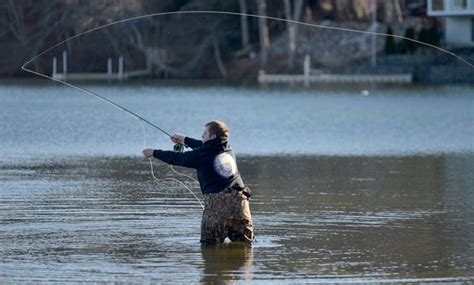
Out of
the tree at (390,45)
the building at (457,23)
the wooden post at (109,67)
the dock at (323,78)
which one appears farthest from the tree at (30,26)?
the building at (457,23)

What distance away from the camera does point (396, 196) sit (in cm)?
1811

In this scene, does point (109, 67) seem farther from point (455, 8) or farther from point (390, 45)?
point (455, 8)

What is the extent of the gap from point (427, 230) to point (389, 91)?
44.9 metres

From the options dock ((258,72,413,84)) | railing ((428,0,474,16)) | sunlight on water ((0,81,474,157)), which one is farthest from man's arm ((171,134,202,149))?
railing ((428,0,474,16))

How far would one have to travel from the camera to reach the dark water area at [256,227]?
11.8 metres

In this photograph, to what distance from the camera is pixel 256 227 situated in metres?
14.6

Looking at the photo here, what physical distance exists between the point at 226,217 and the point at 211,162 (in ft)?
1.76

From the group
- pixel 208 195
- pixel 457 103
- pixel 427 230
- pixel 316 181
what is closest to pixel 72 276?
pixel 208 195

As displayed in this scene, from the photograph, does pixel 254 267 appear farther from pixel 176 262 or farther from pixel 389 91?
pixel 389 91

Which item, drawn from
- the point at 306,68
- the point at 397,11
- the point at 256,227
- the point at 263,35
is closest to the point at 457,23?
the point at 397,11

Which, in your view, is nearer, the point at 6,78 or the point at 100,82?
the point at 100,82

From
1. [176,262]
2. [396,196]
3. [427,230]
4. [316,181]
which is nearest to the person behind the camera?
[176,262]

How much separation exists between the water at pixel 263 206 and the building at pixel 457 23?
1315 inches

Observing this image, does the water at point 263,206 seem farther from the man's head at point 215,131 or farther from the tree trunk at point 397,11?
the tree trunk at point 397,11
